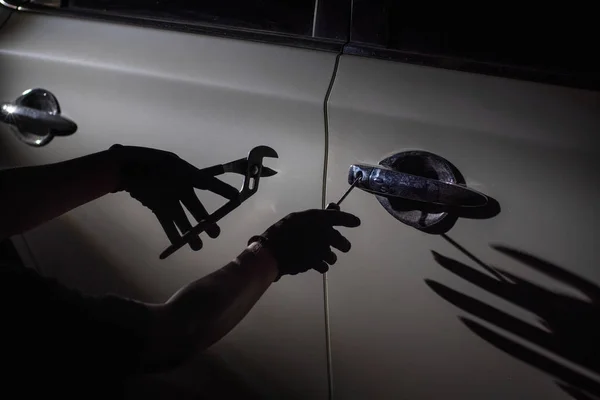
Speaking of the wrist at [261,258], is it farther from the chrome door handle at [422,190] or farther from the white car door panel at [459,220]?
the chrome door handle at [422,190]

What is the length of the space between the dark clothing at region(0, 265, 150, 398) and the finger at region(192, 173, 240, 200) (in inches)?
11.5

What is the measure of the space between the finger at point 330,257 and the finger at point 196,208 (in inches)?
9.4

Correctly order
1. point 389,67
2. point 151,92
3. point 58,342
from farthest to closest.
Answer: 1. point 151,92
2. point 389,67
3. point 58,342

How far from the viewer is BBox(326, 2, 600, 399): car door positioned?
87cm

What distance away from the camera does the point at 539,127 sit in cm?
88

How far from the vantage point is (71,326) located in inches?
33.4

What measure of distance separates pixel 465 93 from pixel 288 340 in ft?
2.06

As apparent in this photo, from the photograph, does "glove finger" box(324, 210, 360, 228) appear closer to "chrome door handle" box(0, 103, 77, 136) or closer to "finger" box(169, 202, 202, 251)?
"finger" box(169, 202, 202, 251)

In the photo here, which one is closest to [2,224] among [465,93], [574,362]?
[465,93]

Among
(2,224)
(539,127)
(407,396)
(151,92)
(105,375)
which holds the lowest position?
(407,396)

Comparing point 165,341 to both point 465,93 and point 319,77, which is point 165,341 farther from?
point 465,93

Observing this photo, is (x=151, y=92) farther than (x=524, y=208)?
Yes

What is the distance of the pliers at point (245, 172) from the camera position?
1.02 meters

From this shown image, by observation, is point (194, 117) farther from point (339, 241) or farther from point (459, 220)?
point (459, 220)
